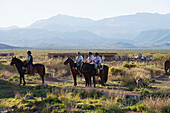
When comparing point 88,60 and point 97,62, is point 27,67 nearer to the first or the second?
point 88,60

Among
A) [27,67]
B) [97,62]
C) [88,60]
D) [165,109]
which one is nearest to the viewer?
[165,109]

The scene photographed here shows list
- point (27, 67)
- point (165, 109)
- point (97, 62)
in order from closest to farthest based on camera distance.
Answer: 1. point (165, 109)
2. point (97, 62)
3. point (27, 67)

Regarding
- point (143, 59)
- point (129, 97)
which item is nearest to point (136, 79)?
point (129, 97)

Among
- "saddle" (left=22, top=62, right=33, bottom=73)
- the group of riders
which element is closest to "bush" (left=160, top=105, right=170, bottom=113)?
the group of riders

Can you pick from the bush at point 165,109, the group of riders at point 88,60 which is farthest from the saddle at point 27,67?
the bush at point 165,109

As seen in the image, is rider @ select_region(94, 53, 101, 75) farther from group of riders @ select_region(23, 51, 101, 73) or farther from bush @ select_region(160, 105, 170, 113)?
bush @ select_region(160, 105, 170, 113)

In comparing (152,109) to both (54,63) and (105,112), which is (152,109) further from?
(54,63)

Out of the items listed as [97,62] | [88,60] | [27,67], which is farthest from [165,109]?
[27,67]

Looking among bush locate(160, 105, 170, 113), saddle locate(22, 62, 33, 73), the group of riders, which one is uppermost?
the group of riders

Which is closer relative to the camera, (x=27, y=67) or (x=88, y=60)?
(x=88, y=60)

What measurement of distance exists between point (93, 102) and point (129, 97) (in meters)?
2.26

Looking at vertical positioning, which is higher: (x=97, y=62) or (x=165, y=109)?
(x=97, y=62)

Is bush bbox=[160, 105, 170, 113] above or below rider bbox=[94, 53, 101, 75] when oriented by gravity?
below

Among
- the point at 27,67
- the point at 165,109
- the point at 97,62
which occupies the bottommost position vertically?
the point at 165,109
